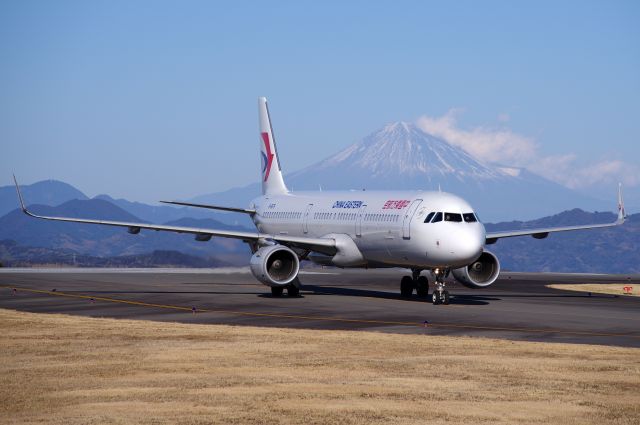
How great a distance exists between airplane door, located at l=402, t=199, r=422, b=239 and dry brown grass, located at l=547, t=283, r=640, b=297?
49.1 feet

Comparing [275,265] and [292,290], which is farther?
[292,290]

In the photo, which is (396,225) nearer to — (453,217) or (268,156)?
(453,217)

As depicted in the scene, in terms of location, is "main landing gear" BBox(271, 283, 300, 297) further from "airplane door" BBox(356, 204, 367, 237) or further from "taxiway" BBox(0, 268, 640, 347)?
"airplane door" BBox(356, 204, 367, 237)

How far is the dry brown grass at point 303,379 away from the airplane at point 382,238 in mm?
12365

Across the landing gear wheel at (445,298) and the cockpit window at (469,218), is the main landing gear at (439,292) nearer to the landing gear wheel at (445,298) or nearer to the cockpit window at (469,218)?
the landing gear wheel at (445,298)

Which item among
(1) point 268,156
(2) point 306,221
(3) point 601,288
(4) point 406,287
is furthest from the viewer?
(1) point 268,156

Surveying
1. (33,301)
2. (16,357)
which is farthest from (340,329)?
(33,301)

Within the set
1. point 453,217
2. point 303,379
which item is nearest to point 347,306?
point 453,217

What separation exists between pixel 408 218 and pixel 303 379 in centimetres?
2316

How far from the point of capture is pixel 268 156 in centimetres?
6406

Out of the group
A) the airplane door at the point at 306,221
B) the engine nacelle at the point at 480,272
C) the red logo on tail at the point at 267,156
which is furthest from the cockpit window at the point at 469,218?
the red logo on tail at the point at 267,156

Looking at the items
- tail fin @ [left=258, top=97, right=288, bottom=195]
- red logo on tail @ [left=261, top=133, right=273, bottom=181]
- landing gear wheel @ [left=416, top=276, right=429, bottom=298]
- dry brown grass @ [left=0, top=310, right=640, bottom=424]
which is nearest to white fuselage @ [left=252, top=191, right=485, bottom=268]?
landing gear wheel @ [left=416, top=276, right=429, bottom=298]

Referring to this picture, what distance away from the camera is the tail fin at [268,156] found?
63.0 metres

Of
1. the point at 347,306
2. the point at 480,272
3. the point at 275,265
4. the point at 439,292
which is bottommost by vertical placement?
the point at 347,306
